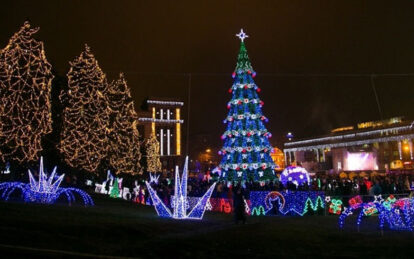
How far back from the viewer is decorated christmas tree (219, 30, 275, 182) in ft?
102

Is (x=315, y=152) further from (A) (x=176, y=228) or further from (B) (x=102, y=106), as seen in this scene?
(A) (x=176, y=228)

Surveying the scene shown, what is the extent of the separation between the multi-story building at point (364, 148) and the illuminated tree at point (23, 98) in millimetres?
43131

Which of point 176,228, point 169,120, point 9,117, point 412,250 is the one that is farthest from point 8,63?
point 169,120

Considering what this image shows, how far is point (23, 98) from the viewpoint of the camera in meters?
24.5

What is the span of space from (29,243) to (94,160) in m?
22.3

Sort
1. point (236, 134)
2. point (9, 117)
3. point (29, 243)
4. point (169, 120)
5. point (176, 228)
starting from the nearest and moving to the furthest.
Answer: point (29, 243), point (176, 228), point (9, 117), point (236, 134), point (169, 120)

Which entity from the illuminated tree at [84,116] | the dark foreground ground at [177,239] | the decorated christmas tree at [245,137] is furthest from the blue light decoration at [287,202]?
the illuminated tree at [84,116]

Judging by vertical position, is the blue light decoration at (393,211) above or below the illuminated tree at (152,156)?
below

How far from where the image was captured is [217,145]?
12569 centimetres

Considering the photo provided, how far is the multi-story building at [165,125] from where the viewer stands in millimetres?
115688

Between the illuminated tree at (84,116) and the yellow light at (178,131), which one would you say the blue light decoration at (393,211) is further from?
the yellow light at (178,131)

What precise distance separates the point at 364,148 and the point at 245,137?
3951 centimetres

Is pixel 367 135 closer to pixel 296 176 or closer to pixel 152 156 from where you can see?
pixel 152 156

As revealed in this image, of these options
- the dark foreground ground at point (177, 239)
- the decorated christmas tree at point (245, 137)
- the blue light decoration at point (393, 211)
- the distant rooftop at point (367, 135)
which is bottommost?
the dark foreground ground at point (177, 239)
